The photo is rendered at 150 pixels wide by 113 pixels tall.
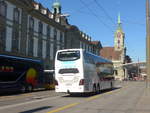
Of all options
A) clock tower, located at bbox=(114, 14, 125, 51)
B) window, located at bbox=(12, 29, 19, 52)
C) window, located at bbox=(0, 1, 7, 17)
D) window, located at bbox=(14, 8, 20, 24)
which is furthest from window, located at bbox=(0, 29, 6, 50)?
clock tower, located at bbox=(114, 14, 125, 51)

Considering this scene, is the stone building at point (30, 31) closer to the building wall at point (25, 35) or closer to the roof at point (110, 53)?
the building wall at point (25, 35)

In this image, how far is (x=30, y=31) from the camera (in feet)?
157

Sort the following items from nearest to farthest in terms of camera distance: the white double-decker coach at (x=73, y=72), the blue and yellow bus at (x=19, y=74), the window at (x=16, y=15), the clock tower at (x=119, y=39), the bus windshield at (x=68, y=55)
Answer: the white double-decker coach at (x=73, y=72), the bus windshield at (x=68, y=55), the blue and yellow bus at (x=19, y=74), the window at (x=16, y=15), the clock tower at (x=119, y=39)

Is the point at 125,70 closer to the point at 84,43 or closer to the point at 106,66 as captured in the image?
the point at 84,43

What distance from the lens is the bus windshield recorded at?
2288 centimetres

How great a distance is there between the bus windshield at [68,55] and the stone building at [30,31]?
1725cm

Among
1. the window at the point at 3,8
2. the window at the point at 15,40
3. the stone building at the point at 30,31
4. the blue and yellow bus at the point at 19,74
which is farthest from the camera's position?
the window at the point at 15,40

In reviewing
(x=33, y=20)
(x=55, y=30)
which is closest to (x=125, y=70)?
(x=55, y=30)

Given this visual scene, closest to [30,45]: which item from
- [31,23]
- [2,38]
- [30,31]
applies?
[30,31]

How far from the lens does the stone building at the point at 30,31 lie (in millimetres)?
41094

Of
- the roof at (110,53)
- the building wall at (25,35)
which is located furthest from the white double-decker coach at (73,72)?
the roof at (110,53)

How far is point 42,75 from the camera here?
33906mm

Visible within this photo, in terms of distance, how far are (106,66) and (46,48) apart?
79.2 ft

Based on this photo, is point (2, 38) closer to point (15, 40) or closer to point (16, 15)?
point (15, 40)
